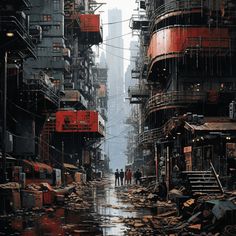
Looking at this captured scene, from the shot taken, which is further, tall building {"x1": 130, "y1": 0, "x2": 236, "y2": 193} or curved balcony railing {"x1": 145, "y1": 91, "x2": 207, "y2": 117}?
tall building {"x1": 130, "y1": 0, "x2": 236, "y2": 193}

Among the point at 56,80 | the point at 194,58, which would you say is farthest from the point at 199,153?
the point at 56,80

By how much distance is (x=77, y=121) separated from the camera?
76500mm

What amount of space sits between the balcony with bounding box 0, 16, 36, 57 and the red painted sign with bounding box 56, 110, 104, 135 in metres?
31.2

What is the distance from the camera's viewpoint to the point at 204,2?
188ft

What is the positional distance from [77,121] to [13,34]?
121 ft

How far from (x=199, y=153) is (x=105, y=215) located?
44.2ft

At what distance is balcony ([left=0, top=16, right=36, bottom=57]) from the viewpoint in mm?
40000

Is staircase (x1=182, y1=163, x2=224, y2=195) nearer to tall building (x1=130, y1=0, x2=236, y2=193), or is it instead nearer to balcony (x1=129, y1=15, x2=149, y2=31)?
tall building (x1=130, y1=0, x2=236, y2=193)

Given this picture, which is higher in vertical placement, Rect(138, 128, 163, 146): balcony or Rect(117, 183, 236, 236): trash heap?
Rect(138, 128, 163, 146): balcony

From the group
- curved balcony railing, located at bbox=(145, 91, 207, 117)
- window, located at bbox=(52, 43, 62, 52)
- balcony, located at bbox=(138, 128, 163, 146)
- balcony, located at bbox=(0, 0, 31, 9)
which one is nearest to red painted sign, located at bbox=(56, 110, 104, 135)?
balcony, located at bbox=(138, 128, 163, 146)

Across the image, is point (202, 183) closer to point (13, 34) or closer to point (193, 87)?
point (13, 34)

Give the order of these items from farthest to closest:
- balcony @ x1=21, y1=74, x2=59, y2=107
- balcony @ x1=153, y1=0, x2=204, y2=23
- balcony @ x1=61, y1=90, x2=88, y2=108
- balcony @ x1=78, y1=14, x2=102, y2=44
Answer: balcony @ x1=78, y1=14, x2=102, y2=44 < balcony @ x1=61, y1=90, x2=88, y2=108 < balcony @ x1=153, y1=0, x2=204, y2=23 < balcony @ x1=21, y1=74, x2=59, y2=107

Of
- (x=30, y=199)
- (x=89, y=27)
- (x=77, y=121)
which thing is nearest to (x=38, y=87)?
(x=77, y=121)

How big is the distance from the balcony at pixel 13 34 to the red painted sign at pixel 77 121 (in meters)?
31.2
